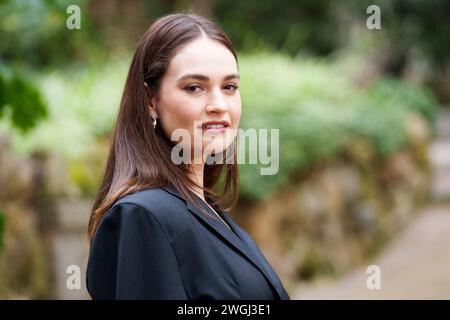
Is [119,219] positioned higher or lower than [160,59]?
lower

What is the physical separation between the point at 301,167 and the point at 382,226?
68.0 inches

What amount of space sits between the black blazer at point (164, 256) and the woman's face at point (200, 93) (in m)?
0.16

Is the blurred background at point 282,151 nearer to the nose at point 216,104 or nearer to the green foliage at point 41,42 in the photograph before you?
the green foliage at point 41,42

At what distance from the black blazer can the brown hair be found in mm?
63

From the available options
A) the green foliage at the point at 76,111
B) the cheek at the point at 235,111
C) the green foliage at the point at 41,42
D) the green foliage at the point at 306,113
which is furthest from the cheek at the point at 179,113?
the green foliage at the point at 41,42

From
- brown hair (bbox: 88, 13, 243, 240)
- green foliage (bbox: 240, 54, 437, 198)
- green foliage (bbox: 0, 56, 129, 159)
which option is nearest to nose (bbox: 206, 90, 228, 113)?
brown hair (bbox: 88, 13, 243, 240)

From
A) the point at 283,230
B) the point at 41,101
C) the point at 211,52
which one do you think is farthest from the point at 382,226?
the point at 211,52

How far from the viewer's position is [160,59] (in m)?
1.77

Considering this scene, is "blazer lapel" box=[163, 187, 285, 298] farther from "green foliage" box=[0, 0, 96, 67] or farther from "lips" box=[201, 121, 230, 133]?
"green foliage" box=[0, 0, 96, 67]

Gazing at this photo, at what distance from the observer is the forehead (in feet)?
5.70

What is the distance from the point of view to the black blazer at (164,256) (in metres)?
1.54

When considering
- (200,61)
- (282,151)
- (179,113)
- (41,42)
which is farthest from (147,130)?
(41,42)

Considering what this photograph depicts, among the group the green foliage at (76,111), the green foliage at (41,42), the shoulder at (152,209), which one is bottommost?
the shoulder at (152,209)
